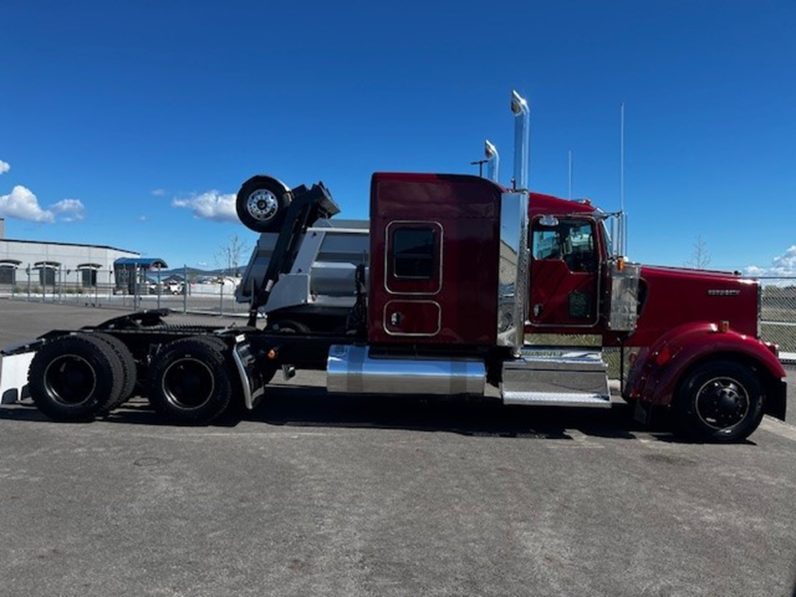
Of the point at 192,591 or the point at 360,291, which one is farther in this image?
the point at 360,291

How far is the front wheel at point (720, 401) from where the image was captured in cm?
671

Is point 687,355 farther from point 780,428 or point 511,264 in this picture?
point 780,428

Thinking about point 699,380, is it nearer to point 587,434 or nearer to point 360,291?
point 587,434

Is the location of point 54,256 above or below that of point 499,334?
above

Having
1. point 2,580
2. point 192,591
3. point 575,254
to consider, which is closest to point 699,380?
point 575,254

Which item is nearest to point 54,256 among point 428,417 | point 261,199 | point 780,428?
point 261,199

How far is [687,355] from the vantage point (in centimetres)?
666

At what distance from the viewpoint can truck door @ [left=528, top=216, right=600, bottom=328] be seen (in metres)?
7.25

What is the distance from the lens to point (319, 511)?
4.61 metres

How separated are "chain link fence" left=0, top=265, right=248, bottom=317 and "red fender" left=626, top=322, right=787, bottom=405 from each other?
1924cm

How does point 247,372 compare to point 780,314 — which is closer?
point 247,372

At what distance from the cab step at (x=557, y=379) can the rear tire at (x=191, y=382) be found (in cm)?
308

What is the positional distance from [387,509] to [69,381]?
4.48 m

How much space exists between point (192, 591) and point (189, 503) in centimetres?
136
